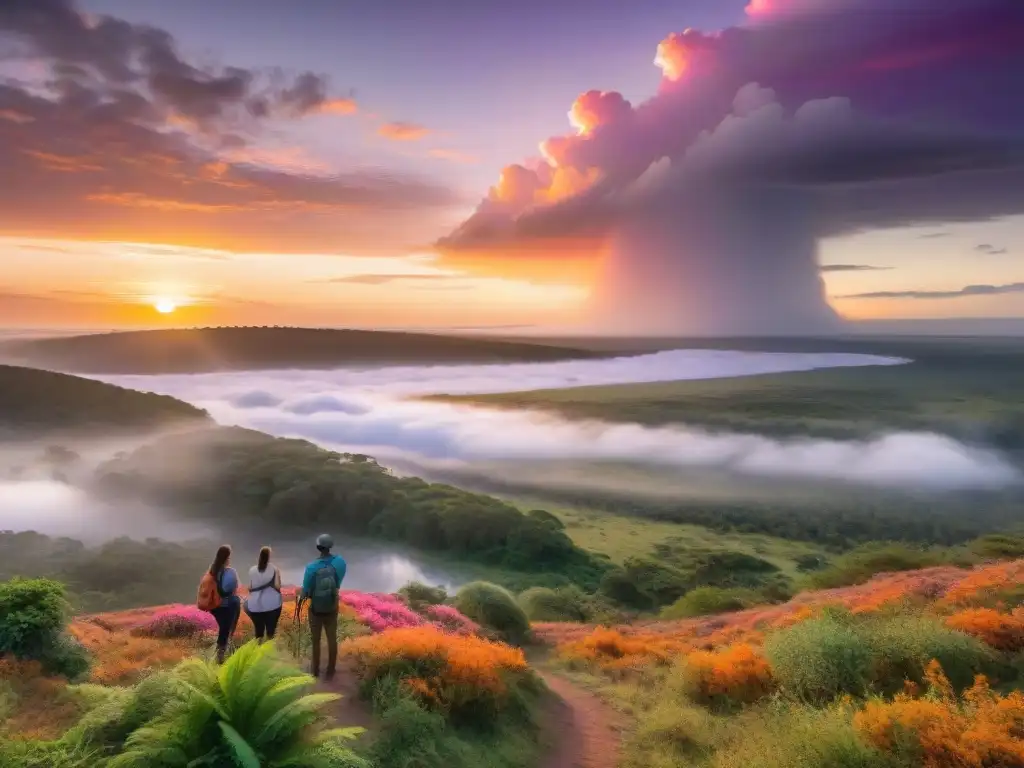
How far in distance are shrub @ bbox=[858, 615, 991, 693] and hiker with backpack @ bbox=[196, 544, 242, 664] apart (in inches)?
425

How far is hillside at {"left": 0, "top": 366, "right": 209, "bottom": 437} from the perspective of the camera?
134000mm

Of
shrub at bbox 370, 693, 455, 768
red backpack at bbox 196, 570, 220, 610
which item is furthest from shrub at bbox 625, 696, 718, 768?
red backpack at bbox 196, 570, 220, 610

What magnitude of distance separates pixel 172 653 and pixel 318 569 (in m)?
4.31

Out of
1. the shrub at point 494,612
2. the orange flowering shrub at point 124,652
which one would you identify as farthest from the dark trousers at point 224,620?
the shrub at point 494,612

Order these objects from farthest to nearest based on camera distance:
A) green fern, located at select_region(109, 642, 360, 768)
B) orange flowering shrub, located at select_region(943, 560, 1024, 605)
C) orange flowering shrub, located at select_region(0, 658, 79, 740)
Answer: orange flowering shrub, located at select_region(943, 560, 1024, 605) → orange flowering shrub, located at select_region(0, 658, 79, 740) → green fern, located at select_region(109, 642, 360, 768)

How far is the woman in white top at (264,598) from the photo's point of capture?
10.3 meters

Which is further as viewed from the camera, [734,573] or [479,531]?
[479,531]

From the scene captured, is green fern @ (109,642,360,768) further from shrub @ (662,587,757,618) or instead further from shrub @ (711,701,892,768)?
shrub @ (662,587,757,618)

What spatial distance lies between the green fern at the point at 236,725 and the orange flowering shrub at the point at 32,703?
6.39 feet

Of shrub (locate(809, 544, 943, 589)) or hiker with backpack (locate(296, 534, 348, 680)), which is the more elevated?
hiker with backpack (locate(296, 534, 348, 680))

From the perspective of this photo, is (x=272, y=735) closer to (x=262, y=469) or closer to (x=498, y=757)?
(x=498, y=757)

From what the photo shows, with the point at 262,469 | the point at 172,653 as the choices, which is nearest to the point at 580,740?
the point at 172,653

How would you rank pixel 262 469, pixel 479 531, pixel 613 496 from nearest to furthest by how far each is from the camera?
pixel 479 531 < pixel 262 469 < pixel 613 496

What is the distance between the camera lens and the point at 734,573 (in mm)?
60219
